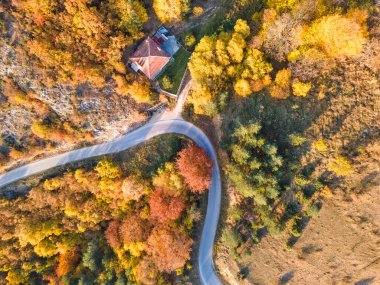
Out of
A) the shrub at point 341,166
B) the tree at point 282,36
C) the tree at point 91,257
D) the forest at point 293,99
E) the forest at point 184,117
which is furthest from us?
the tree at point 91,257

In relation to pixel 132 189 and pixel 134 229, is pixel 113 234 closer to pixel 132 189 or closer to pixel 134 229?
pixel 134 229

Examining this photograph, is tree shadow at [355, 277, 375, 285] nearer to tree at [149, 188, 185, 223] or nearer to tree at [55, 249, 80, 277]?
tree at [149, 188, 185, 223]

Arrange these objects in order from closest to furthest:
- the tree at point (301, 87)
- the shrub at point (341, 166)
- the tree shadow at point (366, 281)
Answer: the shrub at point (341, 166)
the tree at point (301, 87)
the tree shadow at point (366, 281)

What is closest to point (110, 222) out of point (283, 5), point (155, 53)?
point (155, 53)

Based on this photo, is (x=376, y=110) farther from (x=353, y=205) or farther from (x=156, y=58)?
(x=156, y=58)

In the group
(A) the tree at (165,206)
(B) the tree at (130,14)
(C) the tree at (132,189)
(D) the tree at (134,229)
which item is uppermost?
(B) the tree at (130,14)

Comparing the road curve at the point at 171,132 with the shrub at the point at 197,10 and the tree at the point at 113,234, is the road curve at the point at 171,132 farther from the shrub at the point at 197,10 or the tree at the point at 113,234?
the shrub at the point at 197,10

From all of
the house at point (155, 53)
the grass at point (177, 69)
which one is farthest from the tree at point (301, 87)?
the house at point (155, 53)
